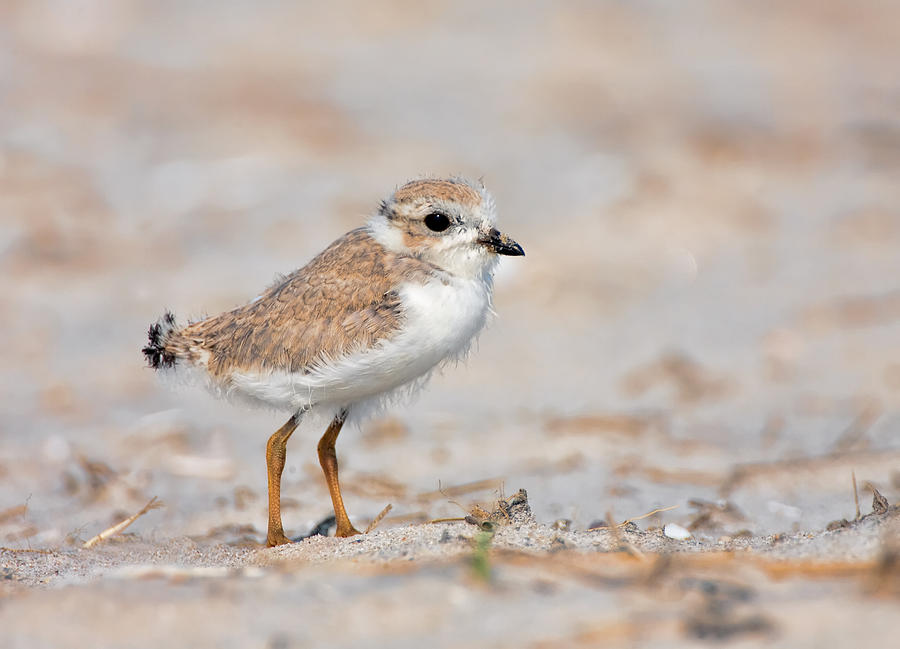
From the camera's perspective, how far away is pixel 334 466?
4129 millimetres

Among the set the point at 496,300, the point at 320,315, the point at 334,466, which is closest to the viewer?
the point at 320,315

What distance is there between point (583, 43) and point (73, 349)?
5.14m

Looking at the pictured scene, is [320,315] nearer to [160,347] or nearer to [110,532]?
[160,347]

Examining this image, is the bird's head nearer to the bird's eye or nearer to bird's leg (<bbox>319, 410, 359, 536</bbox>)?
the bird's eye

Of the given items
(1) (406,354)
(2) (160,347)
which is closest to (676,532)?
(1) (406,354)

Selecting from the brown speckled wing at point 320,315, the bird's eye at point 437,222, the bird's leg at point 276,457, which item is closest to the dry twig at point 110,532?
the bird's leg at point 276,457

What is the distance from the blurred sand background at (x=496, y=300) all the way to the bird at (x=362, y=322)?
11.8 inches

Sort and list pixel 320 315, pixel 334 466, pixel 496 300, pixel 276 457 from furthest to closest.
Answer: pixel 496 300
pixel 334 466
pixel 276 457
pixel 320 315

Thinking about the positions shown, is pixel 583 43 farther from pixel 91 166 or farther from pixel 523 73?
Result: pixel 91 166

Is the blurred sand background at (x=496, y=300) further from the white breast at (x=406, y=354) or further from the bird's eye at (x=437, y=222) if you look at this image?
the bird's eye at (x=437, y=222)

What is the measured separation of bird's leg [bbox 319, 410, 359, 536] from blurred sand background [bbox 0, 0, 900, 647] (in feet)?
0.25

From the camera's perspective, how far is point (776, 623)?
2.25 meters

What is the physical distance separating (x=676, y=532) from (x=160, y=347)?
203 cm

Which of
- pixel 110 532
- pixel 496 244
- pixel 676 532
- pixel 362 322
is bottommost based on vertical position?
pixel 676 532
